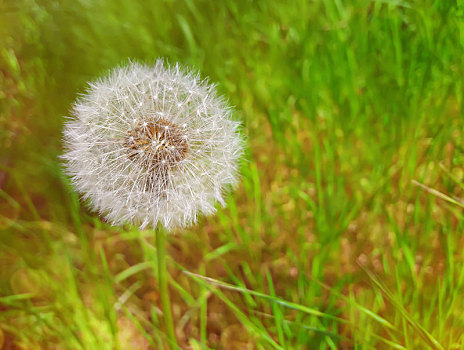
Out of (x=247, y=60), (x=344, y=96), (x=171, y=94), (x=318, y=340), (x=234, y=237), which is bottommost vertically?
(x=318, y=340)

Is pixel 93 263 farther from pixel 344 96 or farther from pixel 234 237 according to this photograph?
pixel 344 96

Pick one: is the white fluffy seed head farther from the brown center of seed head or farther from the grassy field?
the grassy field

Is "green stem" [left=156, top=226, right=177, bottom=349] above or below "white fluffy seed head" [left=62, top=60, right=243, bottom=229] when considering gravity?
below

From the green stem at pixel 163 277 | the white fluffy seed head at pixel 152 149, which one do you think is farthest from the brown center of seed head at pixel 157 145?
the green stem at pixel 163 277

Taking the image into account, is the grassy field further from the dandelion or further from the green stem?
the dandelion

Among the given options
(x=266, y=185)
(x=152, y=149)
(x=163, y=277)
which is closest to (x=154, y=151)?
(x=152, y=149)

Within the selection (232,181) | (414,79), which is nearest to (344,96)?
(414,79)

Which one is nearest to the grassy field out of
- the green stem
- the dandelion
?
the green stem

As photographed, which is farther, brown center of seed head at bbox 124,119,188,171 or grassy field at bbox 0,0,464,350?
grassy field at bbox 0,0,464,350
